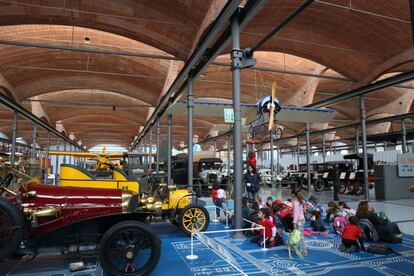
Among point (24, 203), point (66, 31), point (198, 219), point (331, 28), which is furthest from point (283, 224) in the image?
point (66, 31)

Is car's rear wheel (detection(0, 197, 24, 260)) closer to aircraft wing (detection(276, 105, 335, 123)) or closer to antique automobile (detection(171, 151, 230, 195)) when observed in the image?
aircraft wing (detection(276, 105, 335, 123))

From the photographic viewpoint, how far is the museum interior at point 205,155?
444 cm

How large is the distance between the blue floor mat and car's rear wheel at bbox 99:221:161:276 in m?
0.35

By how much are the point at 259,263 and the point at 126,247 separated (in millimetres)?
2002

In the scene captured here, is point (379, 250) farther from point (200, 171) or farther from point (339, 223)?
point (200, 171)

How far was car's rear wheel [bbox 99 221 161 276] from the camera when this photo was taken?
4005 mm

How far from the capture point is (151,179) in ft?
29.7

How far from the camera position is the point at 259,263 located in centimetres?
468

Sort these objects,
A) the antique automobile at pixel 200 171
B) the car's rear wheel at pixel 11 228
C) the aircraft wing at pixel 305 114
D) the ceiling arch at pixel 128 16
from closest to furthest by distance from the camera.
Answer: the car's rear wheel at pixel 11 228 → the ceiling arch at pixel 128 16 → the aircraft wing at pixel 305 114 → the antique automobile at pixel 200 171

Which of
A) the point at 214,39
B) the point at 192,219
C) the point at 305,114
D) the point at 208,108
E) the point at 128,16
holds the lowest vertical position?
the point at 192,219

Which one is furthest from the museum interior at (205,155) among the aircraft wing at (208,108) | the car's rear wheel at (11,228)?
the aircraft wing at (208,108)

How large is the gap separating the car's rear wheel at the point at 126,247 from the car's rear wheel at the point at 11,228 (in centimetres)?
102

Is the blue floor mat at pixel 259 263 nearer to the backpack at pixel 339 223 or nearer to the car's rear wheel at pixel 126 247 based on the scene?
the car's rear wheel at pixel 126 247

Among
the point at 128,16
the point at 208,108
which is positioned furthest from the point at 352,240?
the point at 208,108
